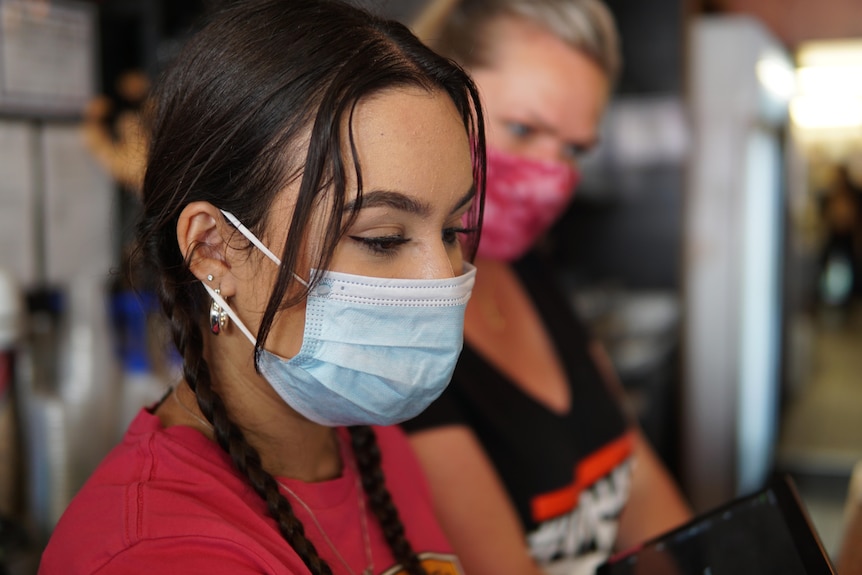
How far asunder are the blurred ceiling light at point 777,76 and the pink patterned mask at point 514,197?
7.31ft

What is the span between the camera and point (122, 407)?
1.69 meters

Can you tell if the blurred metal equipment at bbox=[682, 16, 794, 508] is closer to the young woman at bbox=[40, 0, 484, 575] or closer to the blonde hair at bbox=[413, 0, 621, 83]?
Answer: the blonde hair at bbox=[413, 0, 621, 83]

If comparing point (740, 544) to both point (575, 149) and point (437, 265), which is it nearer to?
point (437, 265)

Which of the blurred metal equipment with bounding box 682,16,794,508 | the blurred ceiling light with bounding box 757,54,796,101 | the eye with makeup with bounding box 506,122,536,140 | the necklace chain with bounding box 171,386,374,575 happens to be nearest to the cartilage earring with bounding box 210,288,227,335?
the necklace chain with bounding box 171,386,374,575

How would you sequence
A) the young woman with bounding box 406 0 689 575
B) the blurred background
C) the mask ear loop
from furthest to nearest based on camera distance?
the blurred background
the young woman with bounding box 406 0 689 575
the mask ear loop

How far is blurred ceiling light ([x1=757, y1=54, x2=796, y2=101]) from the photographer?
3610 mm

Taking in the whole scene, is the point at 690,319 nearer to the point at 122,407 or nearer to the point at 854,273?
the point at 122,407

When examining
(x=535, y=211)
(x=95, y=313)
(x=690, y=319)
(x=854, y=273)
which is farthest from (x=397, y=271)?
(x=854, y=273)

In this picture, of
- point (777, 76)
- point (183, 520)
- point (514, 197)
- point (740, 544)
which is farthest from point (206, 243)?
point (777, 76)

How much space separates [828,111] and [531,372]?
210 inches

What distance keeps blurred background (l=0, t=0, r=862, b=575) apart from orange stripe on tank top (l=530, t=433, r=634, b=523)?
0.70 metres

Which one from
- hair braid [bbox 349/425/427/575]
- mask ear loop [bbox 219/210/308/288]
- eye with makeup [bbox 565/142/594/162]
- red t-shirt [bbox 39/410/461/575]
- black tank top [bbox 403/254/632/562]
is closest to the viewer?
red t-shirt [bbox 39/410/461/575]

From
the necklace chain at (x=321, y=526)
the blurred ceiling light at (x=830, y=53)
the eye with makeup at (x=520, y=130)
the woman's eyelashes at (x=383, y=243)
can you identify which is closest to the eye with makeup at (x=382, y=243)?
the woman's eyelashes at (x=383, y=243)

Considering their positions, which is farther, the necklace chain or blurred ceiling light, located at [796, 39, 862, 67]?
blurred ceiling light, located at [796, 39, 862, 67]
